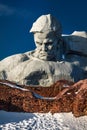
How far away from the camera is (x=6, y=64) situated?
41.9ft

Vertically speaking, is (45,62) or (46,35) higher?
(46,35)

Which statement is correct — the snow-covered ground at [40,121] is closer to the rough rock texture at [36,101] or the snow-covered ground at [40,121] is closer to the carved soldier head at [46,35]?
the rough rock texture at [36,101]

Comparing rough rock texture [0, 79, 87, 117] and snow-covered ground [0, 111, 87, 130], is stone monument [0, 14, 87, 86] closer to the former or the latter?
rough rock texture [0, 79, 87, 117]

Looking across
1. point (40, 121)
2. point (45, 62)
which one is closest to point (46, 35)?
point (45, 62)

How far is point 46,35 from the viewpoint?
12.4m

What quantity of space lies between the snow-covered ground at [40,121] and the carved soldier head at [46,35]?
692 cm

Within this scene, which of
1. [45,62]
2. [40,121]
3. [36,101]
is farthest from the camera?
[45,62]

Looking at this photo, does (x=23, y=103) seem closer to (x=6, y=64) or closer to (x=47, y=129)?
(x=47, y=129)

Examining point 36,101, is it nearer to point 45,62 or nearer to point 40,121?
point 40,121

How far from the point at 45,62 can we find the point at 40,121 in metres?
7.07

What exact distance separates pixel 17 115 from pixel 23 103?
265 millimetres

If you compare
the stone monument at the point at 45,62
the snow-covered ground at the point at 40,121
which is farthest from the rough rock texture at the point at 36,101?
the stone monument at the point at 45,62

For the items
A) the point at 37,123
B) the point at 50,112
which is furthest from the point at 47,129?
the point at 50,112

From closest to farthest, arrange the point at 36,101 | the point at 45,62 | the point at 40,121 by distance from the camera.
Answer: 1. the point at 40,121
2. the point at 36,101
3. the point at 45,62
